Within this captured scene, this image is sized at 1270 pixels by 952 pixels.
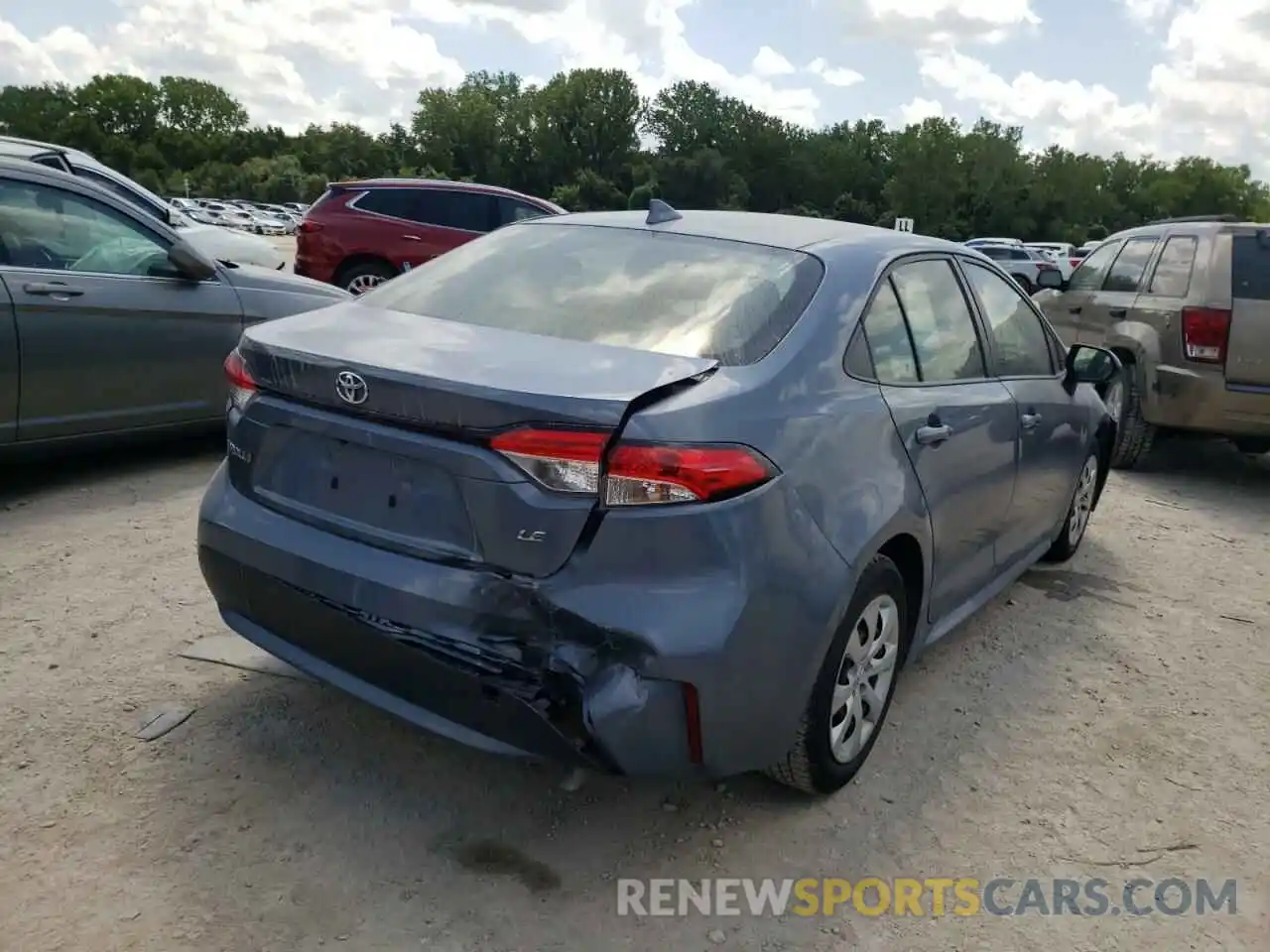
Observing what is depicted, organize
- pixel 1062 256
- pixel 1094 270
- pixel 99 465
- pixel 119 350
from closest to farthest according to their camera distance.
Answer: pixel 119 350 → pixel 99 465 → pixel 1094 270 → pixel 1062 256

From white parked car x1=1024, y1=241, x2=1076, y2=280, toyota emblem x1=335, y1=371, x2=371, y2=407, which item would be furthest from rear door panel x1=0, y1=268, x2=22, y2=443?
white parked car x1=1024, y1=241, x2=1076, y2=280

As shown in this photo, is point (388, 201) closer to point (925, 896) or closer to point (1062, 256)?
point (925, 896)

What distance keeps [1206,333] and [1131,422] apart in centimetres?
79

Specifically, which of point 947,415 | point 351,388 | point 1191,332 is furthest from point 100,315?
point 1191,332

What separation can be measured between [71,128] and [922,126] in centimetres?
8238

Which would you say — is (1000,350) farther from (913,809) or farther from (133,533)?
Answer: (133,533)

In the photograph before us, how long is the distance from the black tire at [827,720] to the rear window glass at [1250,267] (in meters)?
4.82

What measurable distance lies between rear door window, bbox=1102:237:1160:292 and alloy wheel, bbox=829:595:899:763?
5.37m

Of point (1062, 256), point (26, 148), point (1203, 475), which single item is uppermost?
point (1062, 256)

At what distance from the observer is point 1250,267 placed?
260 inches

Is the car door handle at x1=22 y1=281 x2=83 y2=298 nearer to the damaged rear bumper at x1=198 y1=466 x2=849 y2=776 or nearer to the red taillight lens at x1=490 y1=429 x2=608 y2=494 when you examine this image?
the damaged rear bumper at x1=198 y1=466 x2=849 y2=776

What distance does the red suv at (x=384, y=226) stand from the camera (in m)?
11.8

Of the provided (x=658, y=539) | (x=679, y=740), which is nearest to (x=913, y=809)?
(x=679, y=740)

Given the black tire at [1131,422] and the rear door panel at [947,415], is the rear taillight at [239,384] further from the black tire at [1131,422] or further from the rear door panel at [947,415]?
the black tire at [1131,422]
